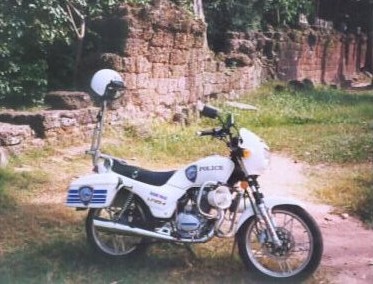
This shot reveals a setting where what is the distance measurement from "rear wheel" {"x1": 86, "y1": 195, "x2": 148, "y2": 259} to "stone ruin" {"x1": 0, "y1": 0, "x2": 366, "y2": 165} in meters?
2.58

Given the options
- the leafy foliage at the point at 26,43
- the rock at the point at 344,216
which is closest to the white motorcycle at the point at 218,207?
the rock at the point at 344,216

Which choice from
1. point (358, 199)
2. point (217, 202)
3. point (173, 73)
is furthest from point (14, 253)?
point (173, 73)

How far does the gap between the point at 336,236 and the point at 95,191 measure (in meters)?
2.06

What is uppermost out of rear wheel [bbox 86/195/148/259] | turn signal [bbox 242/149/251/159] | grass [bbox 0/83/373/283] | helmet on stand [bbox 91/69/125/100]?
helmet on stand [bbox 91/69/125/100]

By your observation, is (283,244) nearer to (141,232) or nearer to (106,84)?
(141,232)

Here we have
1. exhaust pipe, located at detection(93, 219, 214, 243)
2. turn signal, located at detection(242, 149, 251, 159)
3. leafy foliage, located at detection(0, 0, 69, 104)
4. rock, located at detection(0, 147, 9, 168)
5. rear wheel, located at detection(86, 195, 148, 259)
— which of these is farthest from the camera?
leafy foliage, located at detection(0, 0, 69, 104)

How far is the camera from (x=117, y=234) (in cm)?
407

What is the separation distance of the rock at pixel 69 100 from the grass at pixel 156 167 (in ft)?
1.77

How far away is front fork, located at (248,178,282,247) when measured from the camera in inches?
151

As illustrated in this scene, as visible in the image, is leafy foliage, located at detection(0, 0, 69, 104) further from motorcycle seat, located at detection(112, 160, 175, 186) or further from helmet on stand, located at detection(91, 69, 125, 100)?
motorcycle seat, located at detection(112, 160, 175, 186)

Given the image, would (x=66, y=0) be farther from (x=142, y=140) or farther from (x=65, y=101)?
(x=142, y=140)

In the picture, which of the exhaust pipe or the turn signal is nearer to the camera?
the turn signal

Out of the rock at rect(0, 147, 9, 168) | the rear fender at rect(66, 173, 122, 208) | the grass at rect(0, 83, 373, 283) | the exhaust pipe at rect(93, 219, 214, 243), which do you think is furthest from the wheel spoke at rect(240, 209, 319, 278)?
the rock at rect(0, 147, 9, 168)

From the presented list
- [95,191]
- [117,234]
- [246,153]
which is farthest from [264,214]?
[95,191]
